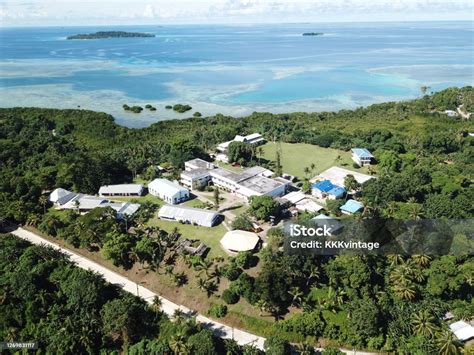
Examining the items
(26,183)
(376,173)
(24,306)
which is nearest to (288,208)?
(376,173)

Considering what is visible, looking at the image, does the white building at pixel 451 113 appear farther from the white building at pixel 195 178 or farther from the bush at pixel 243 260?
the bush at pixel 243 260

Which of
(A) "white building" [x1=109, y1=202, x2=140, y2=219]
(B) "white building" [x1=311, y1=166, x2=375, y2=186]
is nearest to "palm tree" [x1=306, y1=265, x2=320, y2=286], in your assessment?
(B) "white building" [x1=311, y1=166, x2=375, y2=186]

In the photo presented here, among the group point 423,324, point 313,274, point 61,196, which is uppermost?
point 61,196

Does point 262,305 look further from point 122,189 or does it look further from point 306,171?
point 122,189

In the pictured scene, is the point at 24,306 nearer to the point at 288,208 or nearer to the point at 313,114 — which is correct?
the point at 288,208

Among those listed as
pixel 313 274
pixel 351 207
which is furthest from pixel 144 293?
pixel 351 207

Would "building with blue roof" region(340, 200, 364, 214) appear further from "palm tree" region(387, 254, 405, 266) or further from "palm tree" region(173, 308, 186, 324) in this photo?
"palm tree" region(173, 308, 186, 324)
